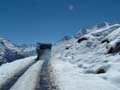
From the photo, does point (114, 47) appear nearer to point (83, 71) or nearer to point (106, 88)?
point (83, 71)

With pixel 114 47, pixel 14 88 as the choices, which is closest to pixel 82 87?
pixel 14 88

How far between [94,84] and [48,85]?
3516mm

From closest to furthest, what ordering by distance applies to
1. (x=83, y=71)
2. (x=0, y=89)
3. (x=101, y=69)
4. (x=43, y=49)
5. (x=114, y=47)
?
1. (x=0, y=89)
2. (x=101, y=69)
3. (x=83, y=71)
4. (x=114, y=47)
5. (x=43, y=49)

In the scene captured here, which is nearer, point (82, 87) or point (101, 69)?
point (82, 87)

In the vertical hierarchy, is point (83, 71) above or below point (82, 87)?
above

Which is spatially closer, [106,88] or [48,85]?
[106,88]

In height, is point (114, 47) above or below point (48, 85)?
above

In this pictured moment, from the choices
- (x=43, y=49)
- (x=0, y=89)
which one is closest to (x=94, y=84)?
(x=0, y=89)

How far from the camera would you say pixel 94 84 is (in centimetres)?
1916

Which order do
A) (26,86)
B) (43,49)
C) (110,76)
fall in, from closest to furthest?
(26,86), (110,76), (43,49)

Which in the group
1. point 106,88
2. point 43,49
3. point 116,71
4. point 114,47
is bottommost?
point 106,88

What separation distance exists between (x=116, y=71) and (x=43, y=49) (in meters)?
58.4

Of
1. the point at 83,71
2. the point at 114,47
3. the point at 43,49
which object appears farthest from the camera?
the point at 43,49

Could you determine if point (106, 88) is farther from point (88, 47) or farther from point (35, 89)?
point (88, 47)
